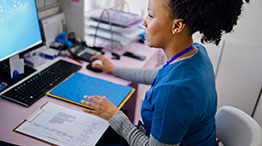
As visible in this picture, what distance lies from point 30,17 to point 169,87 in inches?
35.3

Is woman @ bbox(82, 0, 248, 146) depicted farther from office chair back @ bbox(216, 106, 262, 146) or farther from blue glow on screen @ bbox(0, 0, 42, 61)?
blue glow on screen @ bbox(0, 0, 42, 61)

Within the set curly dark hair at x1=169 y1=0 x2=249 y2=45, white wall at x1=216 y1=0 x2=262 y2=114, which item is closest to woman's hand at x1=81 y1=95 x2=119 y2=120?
curly dark hair at x1=169 y1=0 x2=249 y2=45

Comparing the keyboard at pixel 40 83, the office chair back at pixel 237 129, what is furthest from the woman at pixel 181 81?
the keyboard at pixel 40 83

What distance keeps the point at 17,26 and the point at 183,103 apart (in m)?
0.93

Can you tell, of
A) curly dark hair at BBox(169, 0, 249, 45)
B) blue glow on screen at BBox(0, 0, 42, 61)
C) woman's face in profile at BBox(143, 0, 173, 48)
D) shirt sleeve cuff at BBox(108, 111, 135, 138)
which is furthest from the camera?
blue glow on screen at BBox(0, 0, 42, 61)

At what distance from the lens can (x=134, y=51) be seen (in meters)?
1.73

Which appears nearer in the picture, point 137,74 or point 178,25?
point 178,25

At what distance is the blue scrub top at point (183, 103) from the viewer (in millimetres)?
756

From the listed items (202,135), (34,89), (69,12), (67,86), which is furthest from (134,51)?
(202,135)

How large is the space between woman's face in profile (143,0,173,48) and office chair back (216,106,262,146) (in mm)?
496

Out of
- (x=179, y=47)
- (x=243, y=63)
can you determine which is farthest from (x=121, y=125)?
(x=243, y=63)

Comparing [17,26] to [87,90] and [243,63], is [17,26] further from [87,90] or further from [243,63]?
[243,63]

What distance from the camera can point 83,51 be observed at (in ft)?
5.12

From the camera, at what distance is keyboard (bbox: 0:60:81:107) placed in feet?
3.37
